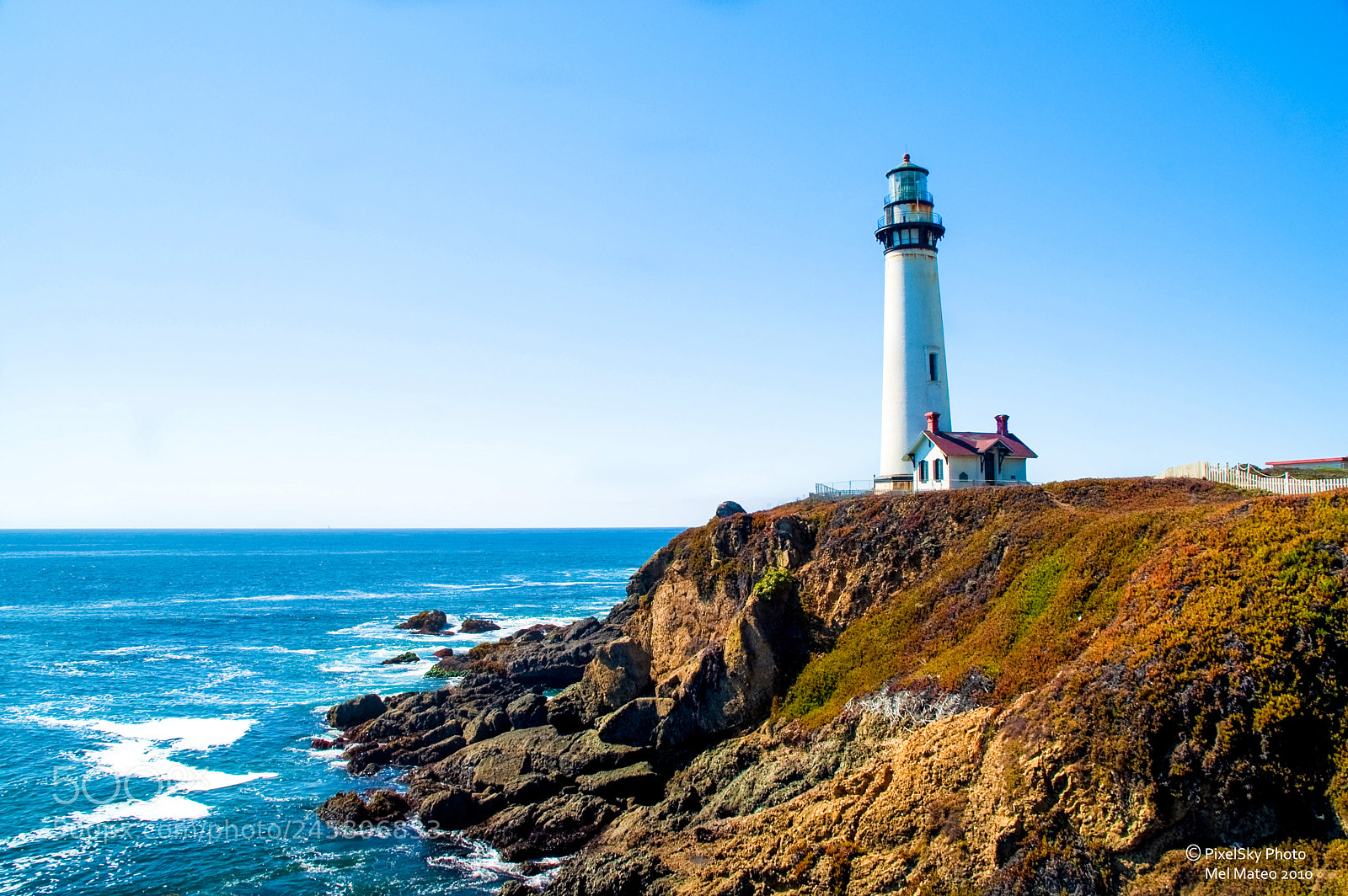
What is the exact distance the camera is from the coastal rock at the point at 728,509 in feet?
126

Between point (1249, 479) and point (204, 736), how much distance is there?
41.9 meters

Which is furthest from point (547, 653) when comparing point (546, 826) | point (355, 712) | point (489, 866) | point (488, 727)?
point (489, 866)

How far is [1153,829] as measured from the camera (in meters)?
16.3

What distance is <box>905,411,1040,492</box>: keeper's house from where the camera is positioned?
37.2m

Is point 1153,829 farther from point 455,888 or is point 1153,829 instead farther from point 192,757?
point 192,757

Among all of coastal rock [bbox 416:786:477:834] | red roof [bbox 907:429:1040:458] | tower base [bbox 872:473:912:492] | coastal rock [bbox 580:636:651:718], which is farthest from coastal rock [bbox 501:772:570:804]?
red roof [bbox 907:429:1040:458]

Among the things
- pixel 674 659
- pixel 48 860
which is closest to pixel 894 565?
pixel 674 659

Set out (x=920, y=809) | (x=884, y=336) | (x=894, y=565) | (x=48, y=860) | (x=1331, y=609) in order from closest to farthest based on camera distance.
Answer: (x=1331, y=609) < (x=920, y=809) < (x=48, y=860) < (x=894, y=565) < (x=884, y=336)

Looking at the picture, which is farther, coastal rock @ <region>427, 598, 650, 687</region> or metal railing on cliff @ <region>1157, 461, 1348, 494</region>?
coastal rock @ <region>427, 598, 650, 687</region>

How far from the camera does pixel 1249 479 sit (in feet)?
93.7

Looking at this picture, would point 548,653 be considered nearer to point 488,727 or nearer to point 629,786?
point 488,727

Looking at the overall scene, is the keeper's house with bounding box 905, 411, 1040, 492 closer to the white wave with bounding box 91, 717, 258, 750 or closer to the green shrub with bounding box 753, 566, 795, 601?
the green shrub with bounding box 753, 566, 795, 601

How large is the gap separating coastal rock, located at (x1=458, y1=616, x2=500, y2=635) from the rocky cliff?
2829 centimetres

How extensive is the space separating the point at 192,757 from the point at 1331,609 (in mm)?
37360
